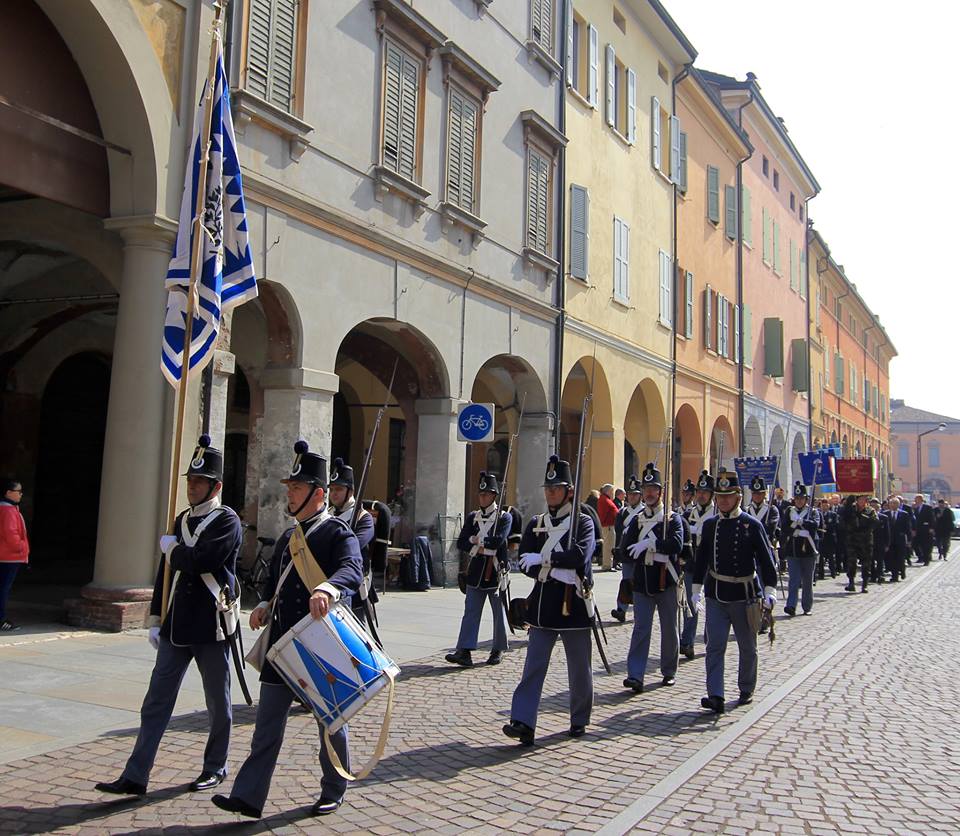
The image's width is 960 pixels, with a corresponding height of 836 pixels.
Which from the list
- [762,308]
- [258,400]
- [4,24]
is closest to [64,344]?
[258,400]

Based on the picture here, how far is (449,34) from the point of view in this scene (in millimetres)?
16844

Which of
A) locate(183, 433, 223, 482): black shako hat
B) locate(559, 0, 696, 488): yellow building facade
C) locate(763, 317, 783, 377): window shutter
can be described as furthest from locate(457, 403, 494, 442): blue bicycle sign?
locate(763, 317, 783, 377): window shutter

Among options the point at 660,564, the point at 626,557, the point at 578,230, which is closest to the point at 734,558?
the point at 660,564

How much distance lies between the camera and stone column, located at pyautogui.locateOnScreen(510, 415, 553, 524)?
2003 centimetres

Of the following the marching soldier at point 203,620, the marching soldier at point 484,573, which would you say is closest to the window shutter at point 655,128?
the marching soldier at point 484,573

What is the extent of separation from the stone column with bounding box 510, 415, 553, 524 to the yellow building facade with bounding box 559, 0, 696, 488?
3.91ft

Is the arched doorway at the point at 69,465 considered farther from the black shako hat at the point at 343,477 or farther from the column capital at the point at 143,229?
the black shako hat at the point at 343,477

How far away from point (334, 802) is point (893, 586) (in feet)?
66.0

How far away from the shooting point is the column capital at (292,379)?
517 inches

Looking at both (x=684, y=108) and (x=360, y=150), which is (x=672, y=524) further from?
(x=684, y=108)

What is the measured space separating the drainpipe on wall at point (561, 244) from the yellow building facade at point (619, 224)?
0.16 metres

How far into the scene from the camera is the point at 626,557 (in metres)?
10.0

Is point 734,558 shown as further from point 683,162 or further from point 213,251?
point 683,162

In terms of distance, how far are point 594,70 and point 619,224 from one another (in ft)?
11.5
